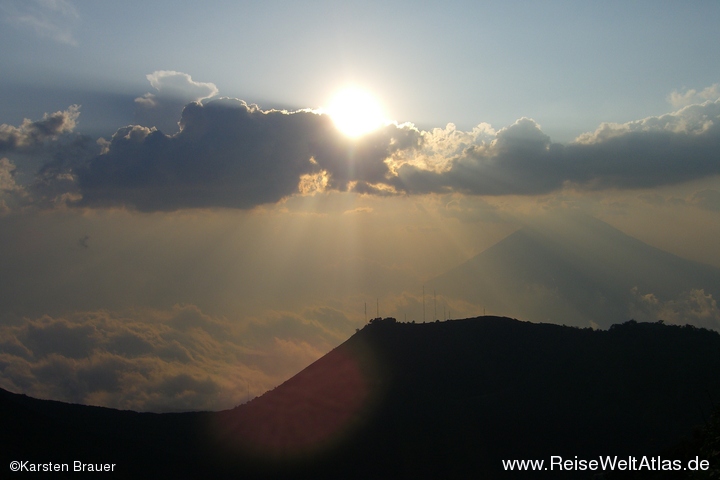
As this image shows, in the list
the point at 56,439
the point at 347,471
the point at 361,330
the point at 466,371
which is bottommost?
the point at 347,471

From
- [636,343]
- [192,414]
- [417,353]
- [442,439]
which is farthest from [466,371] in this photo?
[192,414]

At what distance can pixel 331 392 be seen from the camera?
149125 mm

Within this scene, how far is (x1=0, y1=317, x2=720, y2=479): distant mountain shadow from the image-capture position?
385ft

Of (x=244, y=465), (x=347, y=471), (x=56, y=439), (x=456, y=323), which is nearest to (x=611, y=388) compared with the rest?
(x=456, y=323)

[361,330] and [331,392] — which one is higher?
[361,330]

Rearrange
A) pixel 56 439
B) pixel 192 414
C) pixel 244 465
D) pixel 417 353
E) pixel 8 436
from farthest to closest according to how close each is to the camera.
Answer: pixel 192 414 → pixel 417 353 → pixel 244 465 → pixel 56 439 → pixel 8 436

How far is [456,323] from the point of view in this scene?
532ft

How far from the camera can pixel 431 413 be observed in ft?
427

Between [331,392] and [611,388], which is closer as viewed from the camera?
[611,388]

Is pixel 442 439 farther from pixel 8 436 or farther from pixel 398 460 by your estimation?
pixel 8 436

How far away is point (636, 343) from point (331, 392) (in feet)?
241

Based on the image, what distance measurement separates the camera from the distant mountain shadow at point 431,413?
117500 mm

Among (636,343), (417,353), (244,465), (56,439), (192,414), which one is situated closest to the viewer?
(56,439)

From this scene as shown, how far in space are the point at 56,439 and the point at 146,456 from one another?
71.3 ft
